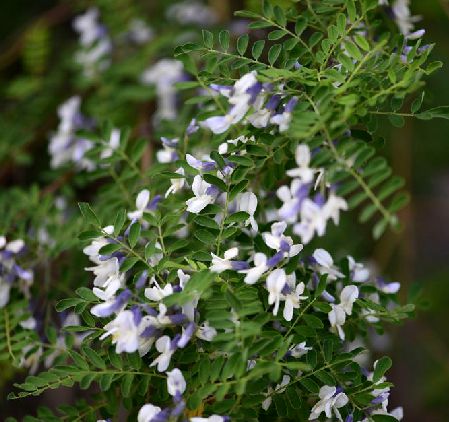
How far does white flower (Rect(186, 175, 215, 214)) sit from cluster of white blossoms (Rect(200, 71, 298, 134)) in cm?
7

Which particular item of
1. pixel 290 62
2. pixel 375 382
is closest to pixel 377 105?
pixel 290 62

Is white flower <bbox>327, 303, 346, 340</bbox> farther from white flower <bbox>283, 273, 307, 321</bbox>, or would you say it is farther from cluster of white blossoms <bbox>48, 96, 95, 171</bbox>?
cluster of white blossoms <bbox>48, 96, 95, 171</bbox>

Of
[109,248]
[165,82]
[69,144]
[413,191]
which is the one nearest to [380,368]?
[109,248]

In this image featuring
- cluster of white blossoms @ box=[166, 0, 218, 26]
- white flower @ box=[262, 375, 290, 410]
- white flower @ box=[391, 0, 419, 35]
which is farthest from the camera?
cluster of white blossoms @ box=[166, 0, 218, 26]

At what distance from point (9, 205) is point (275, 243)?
0.74 metres

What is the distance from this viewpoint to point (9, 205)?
1.39 metres

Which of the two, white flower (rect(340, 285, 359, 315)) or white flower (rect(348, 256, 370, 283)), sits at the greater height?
white flower (rect(340, 285, 359, 315))

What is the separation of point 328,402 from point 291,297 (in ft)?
0.44

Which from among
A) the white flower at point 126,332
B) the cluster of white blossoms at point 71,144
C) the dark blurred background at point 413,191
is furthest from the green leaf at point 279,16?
the dark blurred background at point 413,191

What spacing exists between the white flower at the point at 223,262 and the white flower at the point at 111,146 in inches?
17.8

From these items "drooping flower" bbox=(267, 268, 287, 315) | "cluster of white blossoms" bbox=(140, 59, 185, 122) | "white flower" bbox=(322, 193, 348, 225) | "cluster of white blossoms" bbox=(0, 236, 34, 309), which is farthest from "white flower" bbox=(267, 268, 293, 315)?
"cluster of white blossoms" bbox=(140, 59, 185, 122)

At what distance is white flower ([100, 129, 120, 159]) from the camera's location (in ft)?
4.07

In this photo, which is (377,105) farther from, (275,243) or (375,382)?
(375,382)

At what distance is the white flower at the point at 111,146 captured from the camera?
124cm
